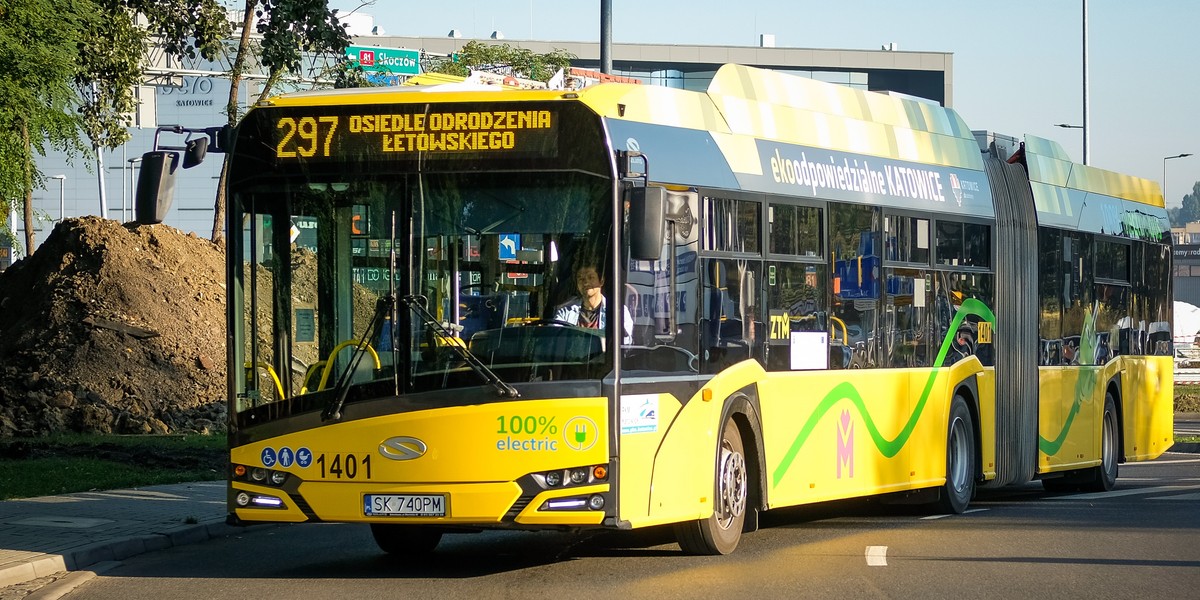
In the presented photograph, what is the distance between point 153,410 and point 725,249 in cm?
→ 1711

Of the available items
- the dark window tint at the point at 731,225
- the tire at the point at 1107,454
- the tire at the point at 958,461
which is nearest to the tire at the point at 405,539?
the dark window tint at the point at 731,225

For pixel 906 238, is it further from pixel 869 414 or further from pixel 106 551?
pixel 106 551

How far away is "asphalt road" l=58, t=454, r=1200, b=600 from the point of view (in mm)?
10141

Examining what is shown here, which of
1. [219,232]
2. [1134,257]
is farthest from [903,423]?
[219,232]

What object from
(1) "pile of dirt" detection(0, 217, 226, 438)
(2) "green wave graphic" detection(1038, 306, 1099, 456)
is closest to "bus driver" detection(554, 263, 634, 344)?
→ (2) "green wave graphic" detection(1038, 306, 1099, 456)

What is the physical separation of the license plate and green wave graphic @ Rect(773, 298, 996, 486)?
3.09m

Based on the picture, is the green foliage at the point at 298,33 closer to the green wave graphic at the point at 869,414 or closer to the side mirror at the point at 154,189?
the green wave graphic at the point at 869,414

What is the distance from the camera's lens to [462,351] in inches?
399

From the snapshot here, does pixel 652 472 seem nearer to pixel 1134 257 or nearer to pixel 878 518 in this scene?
pixel 878 518

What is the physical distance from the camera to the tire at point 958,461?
15461 millimetres

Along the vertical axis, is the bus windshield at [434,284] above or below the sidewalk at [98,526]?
above

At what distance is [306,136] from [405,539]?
3.22 meters

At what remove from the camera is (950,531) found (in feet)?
44.8

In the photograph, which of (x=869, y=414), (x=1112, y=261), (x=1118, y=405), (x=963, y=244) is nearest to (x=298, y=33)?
(x=1112, y=261)
